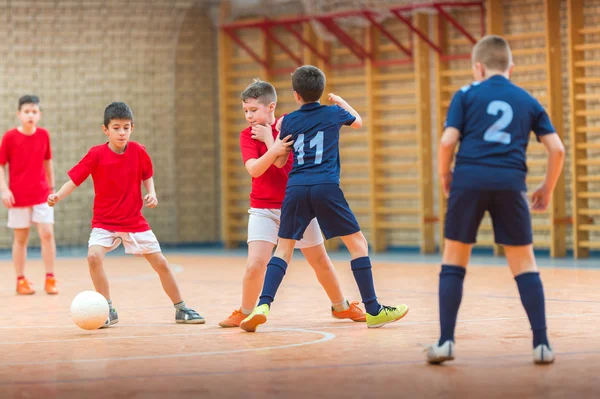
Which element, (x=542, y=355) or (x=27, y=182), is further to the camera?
(x=27, y=182)

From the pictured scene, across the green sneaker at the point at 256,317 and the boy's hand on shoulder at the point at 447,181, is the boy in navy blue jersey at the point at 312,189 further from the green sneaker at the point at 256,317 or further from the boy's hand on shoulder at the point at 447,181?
the boy's hand on shoulder at the point at 447,181

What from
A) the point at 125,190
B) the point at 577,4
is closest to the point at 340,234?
the point at 125,190

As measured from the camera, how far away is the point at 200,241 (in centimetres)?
1491

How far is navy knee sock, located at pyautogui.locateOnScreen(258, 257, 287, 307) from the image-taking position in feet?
19.2

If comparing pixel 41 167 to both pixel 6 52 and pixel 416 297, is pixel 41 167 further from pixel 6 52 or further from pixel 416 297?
pixel 6 52

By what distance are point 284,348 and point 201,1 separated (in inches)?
394

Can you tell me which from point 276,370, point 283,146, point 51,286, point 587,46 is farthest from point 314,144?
point 587,46

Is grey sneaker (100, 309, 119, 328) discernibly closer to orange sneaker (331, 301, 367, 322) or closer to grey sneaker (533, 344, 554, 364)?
orange sneaker (331, 301, 367, 322)

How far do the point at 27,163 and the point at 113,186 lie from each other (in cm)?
311

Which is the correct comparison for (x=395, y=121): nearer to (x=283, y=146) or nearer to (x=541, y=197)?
(x=283, y=146)

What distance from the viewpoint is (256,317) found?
5828mm

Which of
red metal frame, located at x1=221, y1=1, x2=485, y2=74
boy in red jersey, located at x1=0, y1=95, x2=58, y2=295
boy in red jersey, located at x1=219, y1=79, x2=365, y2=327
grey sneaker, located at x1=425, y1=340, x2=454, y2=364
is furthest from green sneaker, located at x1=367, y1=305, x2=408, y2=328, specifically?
red metal frame, located at x1=221, y1=1, x2=485, y2=74

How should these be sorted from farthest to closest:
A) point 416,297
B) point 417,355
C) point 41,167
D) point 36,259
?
point 36,259, point 41,167, point 416,297, point 417,355

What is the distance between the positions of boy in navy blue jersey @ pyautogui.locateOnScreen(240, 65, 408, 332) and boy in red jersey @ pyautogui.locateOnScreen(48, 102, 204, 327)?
3.02ft
